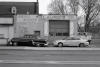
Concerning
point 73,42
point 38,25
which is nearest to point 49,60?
point 73,42

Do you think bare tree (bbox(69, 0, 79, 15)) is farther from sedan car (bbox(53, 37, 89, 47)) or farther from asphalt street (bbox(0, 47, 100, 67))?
asphalt street (bbox(0, 47, 100, 67))

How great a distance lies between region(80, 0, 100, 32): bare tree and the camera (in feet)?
190

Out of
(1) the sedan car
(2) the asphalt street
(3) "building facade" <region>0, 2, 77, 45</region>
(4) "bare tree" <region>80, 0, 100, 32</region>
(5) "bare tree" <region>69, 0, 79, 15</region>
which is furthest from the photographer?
(5) "bare tree" <region>69, 0, 79, 15</region>

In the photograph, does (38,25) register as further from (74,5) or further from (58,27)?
(74,5)

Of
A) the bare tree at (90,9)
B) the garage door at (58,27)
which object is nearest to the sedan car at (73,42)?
the garage door at (58,27)

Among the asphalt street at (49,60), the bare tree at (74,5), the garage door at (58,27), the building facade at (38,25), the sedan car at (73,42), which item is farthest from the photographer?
the bare tree at (74,5)

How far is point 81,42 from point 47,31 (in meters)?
11.5

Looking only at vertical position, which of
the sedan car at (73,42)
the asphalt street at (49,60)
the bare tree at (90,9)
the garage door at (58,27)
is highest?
the bare tree at (90,9)

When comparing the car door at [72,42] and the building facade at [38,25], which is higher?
the building facade at [38,25]

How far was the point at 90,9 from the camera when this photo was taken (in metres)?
59.2

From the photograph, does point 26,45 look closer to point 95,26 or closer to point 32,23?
point 32,23

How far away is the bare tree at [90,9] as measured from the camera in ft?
190

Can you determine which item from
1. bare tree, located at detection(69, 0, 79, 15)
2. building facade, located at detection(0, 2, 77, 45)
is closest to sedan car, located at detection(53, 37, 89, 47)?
building facade, located at detection(0, 2, 77, 45)

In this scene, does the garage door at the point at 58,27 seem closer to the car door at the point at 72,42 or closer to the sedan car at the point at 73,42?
the sedan car at the point at 73,42
